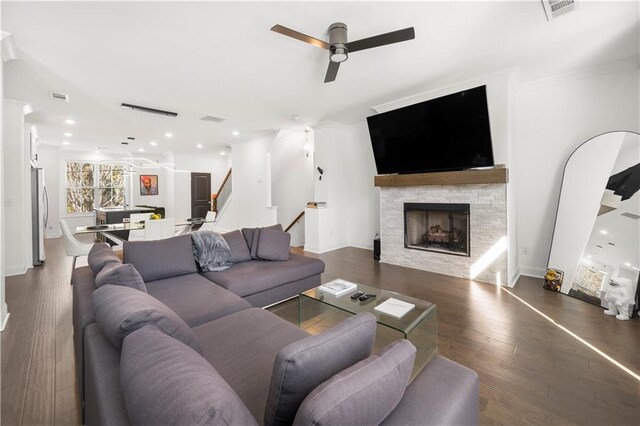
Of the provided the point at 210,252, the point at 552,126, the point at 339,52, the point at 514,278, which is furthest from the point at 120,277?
the point at 552,126

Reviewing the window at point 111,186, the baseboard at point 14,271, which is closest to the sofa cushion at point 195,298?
the baseboard at point 14,271

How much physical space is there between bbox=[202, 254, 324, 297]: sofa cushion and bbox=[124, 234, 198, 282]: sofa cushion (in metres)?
0.24

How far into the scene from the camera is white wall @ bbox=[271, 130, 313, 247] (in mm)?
6980

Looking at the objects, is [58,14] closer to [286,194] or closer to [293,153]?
[293,153]

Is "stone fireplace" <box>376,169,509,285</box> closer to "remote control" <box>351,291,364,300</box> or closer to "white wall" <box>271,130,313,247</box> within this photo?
"remote control" <box>351,291,364,300</box>

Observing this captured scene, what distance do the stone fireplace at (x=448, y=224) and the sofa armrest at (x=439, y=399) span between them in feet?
10.2

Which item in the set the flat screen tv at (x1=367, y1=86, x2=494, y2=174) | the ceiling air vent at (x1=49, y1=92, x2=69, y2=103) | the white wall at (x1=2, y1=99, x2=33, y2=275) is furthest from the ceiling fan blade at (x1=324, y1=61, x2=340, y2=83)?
the white wall at (x1=2, y1=99, x2=33, y2=275)

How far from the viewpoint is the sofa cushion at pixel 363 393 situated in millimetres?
682

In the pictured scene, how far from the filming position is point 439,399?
0.98 m

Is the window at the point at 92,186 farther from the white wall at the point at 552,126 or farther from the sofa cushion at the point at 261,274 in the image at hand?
the white wall at the point at 552,126

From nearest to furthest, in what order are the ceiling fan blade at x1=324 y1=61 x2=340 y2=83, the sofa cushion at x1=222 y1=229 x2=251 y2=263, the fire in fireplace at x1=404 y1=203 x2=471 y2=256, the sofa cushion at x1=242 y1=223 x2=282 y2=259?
the ceiling fan blade at x1=324 y1=61 x2=340 y2=83 < the sofa cushion at x1=222 y1=229 x2=251 y2=263 < the sofa cushion at x1=242 y1=223 x2=282 y2=259 < the fire in fireplace at x1=404 y1=203 x2=471 y2=256

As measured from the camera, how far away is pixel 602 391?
1.80m

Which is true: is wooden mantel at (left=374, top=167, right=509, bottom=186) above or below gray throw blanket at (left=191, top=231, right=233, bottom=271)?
above

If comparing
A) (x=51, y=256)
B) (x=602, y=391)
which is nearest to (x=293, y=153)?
(x=51, y=256)
